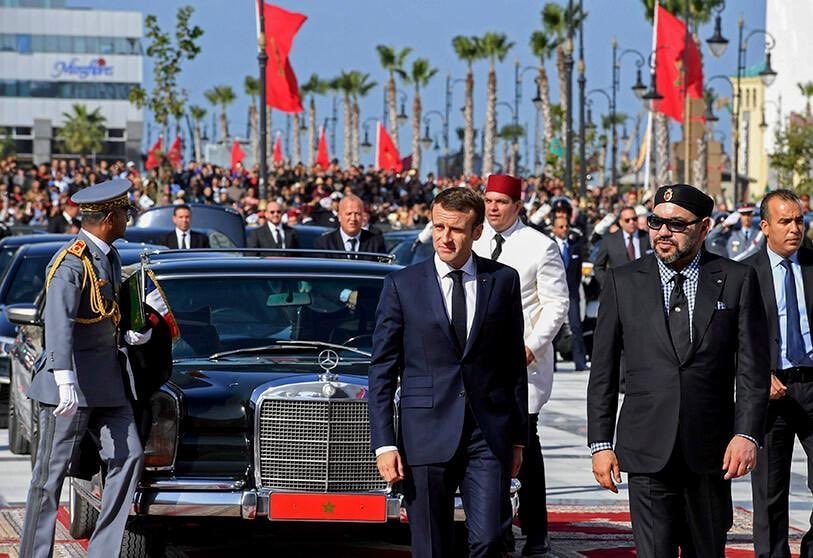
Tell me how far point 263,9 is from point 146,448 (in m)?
26.6

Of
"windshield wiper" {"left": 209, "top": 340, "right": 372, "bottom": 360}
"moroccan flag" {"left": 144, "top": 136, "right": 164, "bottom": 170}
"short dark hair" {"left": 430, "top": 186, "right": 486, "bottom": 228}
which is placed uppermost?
"moroccan flag" {"left": 144, "top": 136, "right": 164, "bottom": 170}

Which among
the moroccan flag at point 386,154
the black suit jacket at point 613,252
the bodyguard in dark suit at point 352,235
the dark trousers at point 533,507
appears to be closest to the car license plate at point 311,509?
the dark trousers at point 533,507

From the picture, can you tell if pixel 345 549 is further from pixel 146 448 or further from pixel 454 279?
pixel 454 279

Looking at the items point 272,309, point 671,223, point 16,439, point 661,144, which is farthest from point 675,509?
point 661,144

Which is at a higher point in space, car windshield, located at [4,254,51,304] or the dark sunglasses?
the dark sunglasses

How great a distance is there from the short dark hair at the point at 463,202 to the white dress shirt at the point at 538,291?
245 cm

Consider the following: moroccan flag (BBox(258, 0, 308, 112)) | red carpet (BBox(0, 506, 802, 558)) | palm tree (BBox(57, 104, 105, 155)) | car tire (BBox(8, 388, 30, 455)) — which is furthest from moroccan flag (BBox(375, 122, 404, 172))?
palm tree (BBox(57, 104, 105, 155))

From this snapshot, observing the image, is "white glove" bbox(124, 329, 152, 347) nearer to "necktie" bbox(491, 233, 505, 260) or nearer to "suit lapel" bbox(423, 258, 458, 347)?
"suit lapel" bbox(423, 258, 458, 347)

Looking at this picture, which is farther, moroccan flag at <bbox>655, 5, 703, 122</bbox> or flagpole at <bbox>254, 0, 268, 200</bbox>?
moroccan flag at <bbox>655, 5, 703, 122</bbox>

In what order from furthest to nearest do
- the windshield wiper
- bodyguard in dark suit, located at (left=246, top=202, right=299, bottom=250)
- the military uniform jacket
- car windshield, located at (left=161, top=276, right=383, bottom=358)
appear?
bodyguard in dark suit, located at (left=246, top=202, right=299, bottom=250) < car windshield, located at (left=161, top=276, right=383, bottom=358) < the windshield wiper < the military uniform jacket

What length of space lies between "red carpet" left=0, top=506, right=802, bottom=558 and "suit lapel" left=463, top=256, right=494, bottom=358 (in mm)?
2406

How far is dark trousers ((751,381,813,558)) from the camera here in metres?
9.22

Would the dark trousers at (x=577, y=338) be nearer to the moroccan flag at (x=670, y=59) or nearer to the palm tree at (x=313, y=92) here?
the moroccan flag at (x=670, y=59)

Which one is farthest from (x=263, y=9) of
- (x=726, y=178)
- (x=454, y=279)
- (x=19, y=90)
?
(x=19, y=90)
